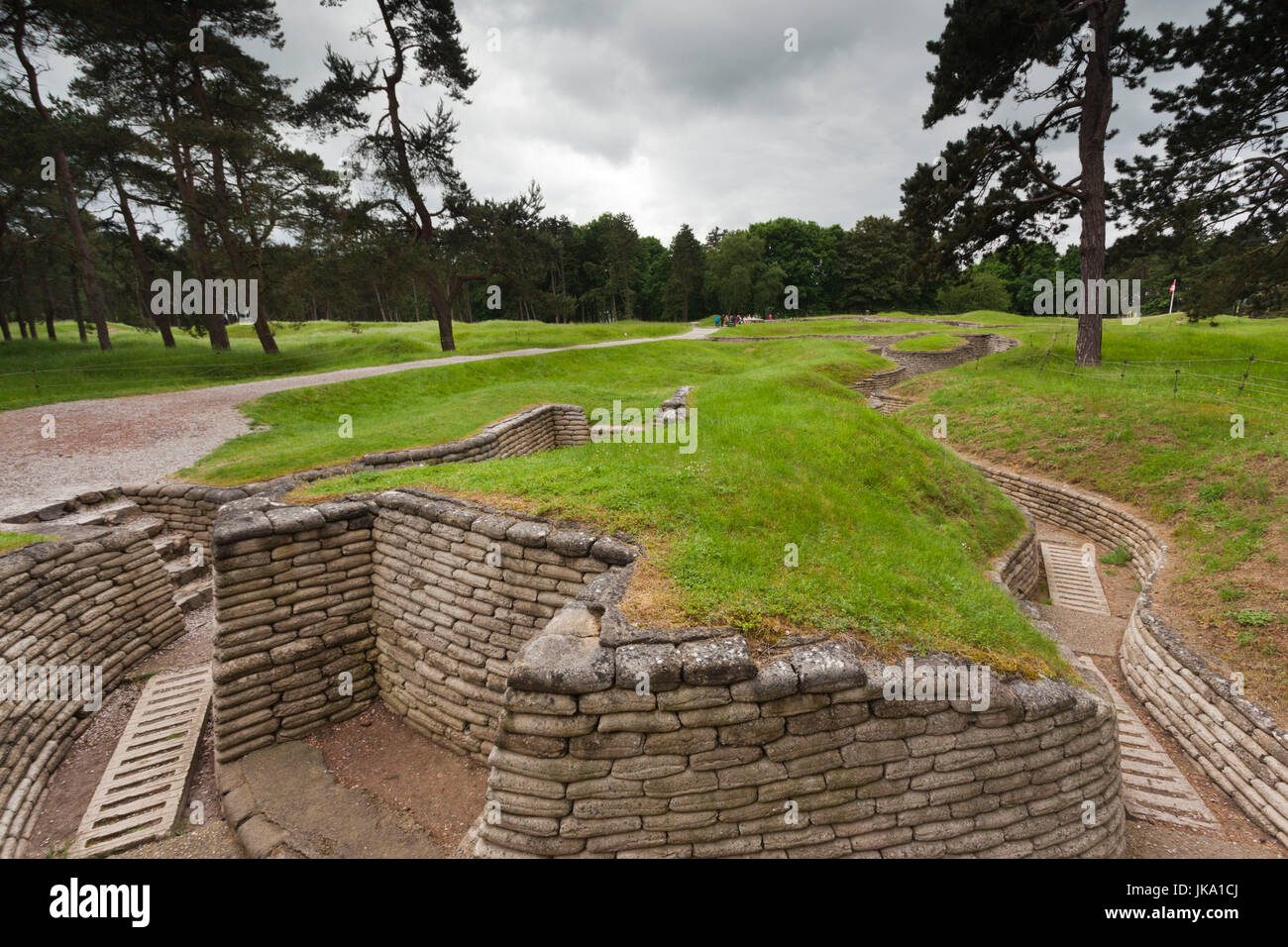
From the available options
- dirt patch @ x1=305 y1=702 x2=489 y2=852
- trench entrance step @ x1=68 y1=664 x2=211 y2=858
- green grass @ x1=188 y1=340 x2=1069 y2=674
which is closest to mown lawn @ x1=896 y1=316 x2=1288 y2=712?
green grass @ x1=188 y1=340 x2=1069 y2=674

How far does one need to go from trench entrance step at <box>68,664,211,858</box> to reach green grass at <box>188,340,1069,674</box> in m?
2.85

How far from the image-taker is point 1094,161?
57.8 ft

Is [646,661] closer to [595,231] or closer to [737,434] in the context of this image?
[737,434]

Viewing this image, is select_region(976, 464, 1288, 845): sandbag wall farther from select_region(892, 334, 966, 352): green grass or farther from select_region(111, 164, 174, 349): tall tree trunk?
select_region(111, 164, 174, 349): tall tree trunk

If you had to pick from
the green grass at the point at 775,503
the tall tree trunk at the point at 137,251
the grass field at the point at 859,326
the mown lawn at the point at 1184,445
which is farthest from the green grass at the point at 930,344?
the tall tree trunk at the point at 137,251

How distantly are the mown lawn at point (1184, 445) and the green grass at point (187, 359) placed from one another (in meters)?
20.7

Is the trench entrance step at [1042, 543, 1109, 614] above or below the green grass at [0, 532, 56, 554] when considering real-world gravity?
below

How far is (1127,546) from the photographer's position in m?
10.4

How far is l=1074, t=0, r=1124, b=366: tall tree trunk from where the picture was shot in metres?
16.4

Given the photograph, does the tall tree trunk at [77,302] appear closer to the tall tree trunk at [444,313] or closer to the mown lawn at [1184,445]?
the tall tree trunk at [444,313]

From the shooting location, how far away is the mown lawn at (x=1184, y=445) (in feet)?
23.4

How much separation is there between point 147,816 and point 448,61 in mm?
27791

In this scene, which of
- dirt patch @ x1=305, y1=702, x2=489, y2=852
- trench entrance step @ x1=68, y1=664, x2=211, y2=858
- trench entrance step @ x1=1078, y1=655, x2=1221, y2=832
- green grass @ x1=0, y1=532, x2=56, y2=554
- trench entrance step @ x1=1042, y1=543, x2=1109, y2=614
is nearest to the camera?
trench entrance step @ x1=68, y1=664, x2=211, y2=858

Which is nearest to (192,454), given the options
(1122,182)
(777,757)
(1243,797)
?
(777,757)
